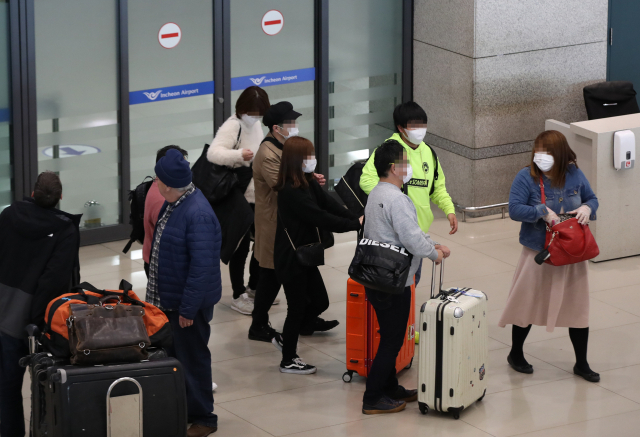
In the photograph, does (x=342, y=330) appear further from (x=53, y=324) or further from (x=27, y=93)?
(x=27, y=93)

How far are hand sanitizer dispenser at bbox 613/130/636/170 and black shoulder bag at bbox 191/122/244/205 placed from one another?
3377 millimetres

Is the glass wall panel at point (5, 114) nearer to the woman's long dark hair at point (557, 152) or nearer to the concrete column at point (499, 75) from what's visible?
the concrete column at point (499, 75)

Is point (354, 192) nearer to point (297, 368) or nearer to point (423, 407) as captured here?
point (297, 368)

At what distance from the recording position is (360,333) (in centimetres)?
646

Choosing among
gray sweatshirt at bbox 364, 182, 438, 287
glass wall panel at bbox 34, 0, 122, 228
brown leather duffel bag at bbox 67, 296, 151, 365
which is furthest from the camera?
glass wall panel at bbox 34, 0, 122, 228

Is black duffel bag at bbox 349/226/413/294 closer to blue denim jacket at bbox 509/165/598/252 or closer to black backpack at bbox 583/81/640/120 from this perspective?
blue denim jacket at bbox 509/165/598/252

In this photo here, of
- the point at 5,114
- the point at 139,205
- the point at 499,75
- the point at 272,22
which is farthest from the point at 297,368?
the point at 499,75

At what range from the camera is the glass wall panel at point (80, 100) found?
8977 millimetres

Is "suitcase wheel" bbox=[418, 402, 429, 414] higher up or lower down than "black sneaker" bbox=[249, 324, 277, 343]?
lower down

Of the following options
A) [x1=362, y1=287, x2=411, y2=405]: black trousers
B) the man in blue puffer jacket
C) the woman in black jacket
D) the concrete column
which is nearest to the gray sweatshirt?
[x1=362, y1=287, x2=411, y2=405]: black trousers

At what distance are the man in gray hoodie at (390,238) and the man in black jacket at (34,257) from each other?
5.55 feet

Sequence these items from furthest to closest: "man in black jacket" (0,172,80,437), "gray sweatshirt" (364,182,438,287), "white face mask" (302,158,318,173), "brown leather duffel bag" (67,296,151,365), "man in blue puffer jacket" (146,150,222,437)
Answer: "white face mask" (302,158,318,173)
"gray sweatshirt" (364,182,438,287)
"man in blue puffer jacket" (146,150,222,437)
"man in black jacket" (0,172,80,437)
"brown leather duffel bag" (67,296,151,365)

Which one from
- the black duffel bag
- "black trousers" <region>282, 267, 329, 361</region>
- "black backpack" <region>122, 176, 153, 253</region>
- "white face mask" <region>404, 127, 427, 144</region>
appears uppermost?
"white face mask" <region>404, 127, 427, 144</region>

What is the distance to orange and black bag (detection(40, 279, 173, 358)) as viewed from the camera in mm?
4941
